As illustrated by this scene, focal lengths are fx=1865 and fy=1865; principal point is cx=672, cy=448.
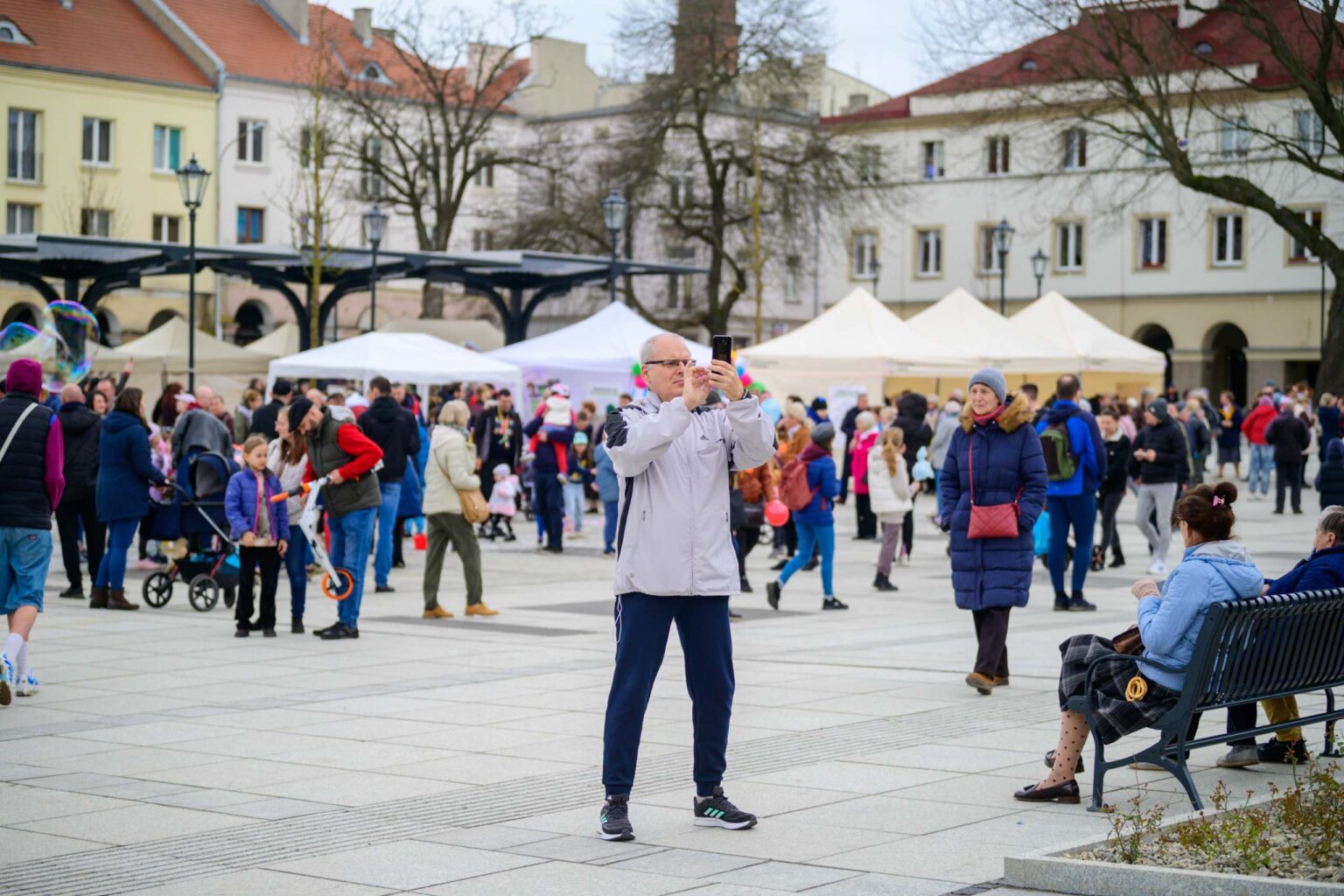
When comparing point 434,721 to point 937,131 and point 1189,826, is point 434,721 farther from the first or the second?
point 937,131

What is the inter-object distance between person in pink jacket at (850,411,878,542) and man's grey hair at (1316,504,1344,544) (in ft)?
33.8

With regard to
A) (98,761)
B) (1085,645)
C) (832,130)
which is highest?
(832,130)

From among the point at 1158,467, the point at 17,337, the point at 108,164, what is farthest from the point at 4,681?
the point at 108,164

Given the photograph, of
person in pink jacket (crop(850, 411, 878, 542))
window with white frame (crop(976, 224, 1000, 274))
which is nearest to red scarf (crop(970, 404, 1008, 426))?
person in pink jacket (crop(850, 411, 878, 542))

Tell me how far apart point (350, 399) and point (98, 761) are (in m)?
13.5

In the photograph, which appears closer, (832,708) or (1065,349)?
(832,708)

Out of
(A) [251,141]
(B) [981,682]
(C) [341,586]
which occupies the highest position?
(A) [251,141]

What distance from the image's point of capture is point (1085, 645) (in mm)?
7746

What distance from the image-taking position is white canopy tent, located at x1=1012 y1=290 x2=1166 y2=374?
38.8 metres

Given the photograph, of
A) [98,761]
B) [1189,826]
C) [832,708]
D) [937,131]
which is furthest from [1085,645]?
[937,131]

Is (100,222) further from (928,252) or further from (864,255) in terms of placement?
(928,252)

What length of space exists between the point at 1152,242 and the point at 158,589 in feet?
183

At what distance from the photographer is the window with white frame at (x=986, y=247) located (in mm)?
70062

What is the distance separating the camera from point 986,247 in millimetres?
70688
